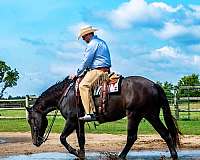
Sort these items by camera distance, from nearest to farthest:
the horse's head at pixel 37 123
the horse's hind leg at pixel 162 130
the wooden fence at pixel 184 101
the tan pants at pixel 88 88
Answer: the horse's hind leg at pixel 162 130 → the tan pants at pixel 88 88 → the horse's head at pixel 37 123 → the wooden fence at pixel 184 101

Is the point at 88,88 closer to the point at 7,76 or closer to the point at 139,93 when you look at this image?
the point at 139,93

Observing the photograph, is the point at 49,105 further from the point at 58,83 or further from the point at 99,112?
the point at 99,112

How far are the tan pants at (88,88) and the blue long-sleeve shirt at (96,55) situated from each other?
0.51 ft

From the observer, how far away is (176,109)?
1081 inches

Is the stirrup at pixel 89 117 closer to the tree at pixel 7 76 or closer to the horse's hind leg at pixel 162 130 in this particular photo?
the horse's hind leg at pixel 162 130

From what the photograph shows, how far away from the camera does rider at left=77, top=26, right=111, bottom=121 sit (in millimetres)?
10555

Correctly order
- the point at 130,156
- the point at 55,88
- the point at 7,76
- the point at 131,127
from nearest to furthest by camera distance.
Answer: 1. the point at 131,127
2. the point at 55,88
3. the point at 130,156
4. the point at 7,76

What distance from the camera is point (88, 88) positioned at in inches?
416

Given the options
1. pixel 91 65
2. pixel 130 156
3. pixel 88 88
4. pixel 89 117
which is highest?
pixel 91 65

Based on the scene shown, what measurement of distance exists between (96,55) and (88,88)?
68cm

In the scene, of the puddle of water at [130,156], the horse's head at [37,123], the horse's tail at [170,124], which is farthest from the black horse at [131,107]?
the puddle of water at [130,156]

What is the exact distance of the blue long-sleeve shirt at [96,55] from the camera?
1066 cm

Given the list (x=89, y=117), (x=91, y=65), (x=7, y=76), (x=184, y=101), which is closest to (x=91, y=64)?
(x=91, y=65)

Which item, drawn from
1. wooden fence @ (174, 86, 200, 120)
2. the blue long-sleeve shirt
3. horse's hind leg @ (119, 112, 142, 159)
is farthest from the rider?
wooden fence @ (174, 86, 200, 120)
